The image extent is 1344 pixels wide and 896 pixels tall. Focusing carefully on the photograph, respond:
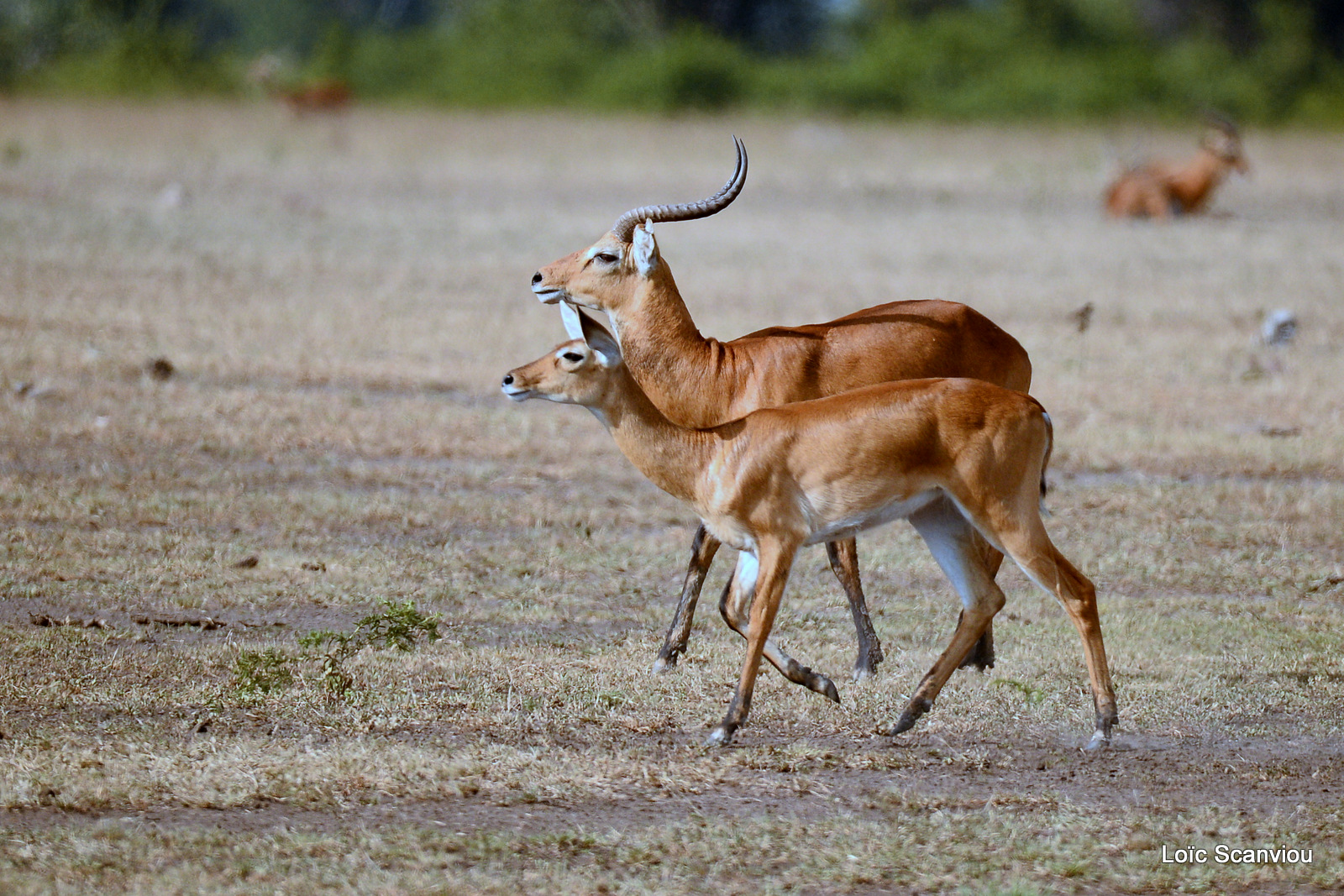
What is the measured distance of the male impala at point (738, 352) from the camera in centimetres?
652

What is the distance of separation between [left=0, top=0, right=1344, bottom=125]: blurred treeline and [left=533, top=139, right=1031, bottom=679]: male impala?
98.8 feet

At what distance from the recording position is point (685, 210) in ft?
21.9

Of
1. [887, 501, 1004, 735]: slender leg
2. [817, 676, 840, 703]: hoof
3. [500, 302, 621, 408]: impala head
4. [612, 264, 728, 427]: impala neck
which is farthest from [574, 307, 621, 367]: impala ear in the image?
[817, 676, 840, 703]: hoof

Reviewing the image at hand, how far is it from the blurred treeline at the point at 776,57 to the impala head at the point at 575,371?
103ft

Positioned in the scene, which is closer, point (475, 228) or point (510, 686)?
point (510, 686)

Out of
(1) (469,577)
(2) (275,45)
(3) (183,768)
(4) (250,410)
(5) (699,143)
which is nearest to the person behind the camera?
(3) (183,768)

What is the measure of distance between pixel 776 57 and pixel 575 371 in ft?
154

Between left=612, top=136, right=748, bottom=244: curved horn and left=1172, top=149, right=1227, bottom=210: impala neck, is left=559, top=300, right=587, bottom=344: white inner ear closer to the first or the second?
left=612, top=136, right=748, bottom=244: curved horn

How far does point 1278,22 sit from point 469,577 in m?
39.0

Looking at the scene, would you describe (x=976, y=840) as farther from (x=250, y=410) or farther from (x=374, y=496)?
(x=250, y=410)

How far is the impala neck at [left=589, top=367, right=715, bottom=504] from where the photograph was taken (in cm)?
574

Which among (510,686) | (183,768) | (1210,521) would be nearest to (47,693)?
(183,768)

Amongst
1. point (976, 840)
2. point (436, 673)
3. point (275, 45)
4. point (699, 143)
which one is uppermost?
point (976, 840)

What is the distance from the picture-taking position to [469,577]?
7.54 m
